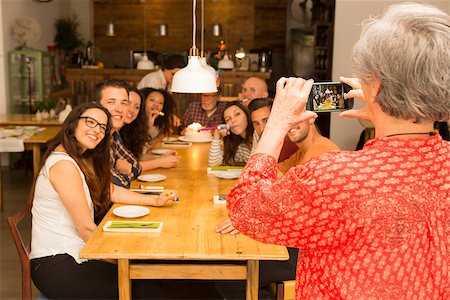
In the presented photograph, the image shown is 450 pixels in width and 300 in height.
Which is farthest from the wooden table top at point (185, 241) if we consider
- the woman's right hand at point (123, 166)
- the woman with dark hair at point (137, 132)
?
the woman with dark hair at point (137, 132)

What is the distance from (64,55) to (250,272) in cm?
942

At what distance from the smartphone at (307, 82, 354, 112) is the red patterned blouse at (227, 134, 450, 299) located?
28cm

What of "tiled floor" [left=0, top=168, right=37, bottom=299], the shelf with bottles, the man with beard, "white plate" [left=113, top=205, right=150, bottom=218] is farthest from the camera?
the shelf with bottles

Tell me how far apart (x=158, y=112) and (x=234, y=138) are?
998 millimetres

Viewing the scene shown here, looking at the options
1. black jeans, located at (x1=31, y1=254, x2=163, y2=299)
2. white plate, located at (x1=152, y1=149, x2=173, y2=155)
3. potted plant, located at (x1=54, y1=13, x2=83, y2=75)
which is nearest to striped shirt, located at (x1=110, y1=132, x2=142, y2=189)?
white plate, located at (x1=152, y1=149, x2=173, y2=155)

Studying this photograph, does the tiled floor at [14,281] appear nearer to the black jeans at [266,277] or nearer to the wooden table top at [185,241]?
the black jeans at [266,277]

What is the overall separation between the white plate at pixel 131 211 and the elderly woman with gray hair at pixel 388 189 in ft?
5.31

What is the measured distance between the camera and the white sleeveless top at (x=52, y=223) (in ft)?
9.01

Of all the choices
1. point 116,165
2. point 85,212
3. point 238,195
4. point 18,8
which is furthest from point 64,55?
point 238,195

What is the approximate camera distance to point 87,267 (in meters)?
2.70

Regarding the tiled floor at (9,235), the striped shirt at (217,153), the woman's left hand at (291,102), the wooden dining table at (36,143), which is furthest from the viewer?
→ the wooden dining table at (36,143)

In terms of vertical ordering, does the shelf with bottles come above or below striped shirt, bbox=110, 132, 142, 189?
above

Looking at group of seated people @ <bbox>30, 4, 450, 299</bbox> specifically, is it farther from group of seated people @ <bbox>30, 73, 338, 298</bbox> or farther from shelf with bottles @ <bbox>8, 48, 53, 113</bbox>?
shelf with bottles @ <bbox>8, 48, 53, 113</bbox>

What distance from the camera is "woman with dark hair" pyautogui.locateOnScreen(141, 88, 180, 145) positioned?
203 inches
